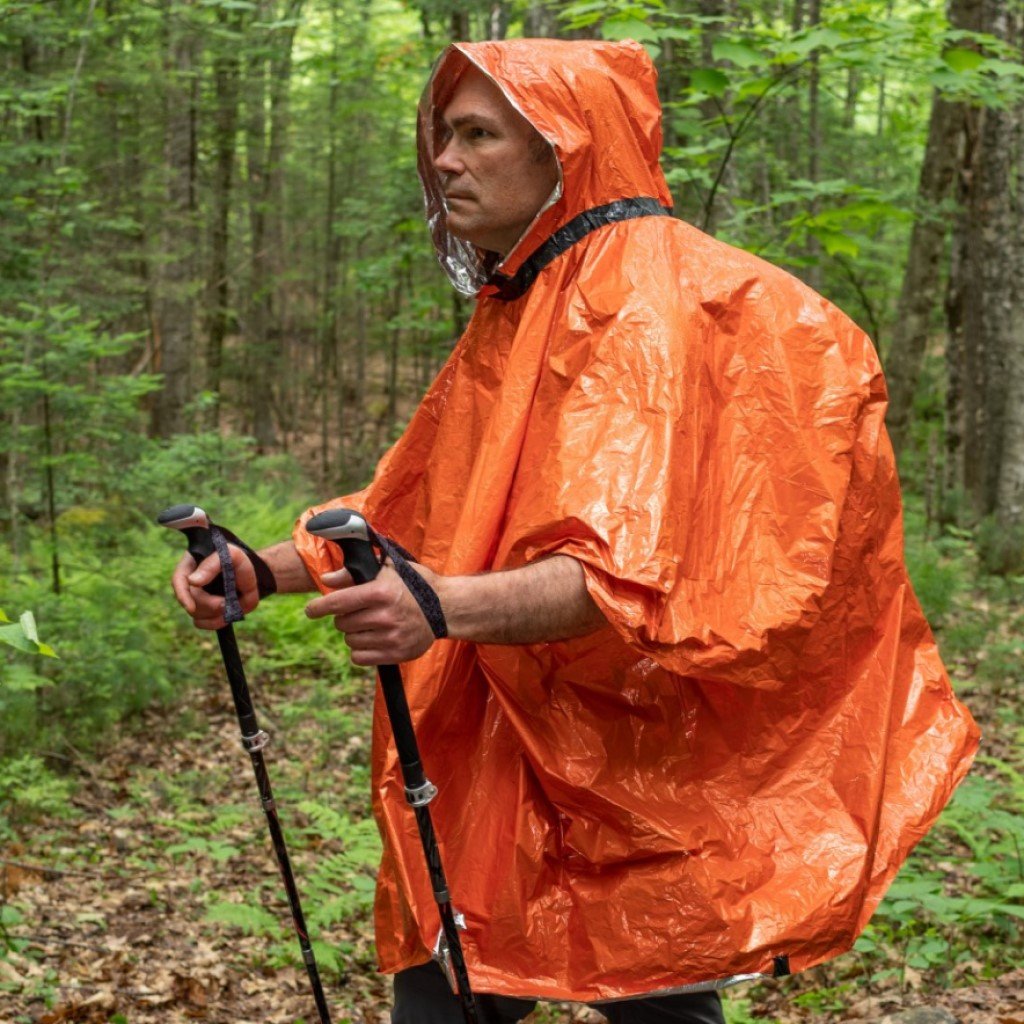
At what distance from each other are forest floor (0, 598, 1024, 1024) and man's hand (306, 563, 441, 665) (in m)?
2.76

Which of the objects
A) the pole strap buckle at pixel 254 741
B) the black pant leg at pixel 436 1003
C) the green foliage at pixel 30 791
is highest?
the pole strap buckle at pixel 254 741

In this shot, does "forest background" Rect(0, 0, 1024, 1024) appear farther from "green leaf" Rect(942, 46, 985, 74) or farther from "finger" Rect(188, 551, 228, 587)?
"finger" Rect(188, 551, 228, 587)

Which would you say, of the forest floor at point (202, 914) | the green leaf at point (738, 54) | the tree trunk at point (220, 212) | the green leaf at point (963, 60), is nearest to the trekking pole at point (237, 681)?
the forest floor at point (202, 914)

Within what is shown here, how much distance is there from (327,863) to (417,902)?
2583 millimetres

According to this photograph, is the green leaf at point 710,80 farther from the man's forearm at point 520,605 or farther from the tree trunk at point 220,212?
the tree trunk at point 220,212

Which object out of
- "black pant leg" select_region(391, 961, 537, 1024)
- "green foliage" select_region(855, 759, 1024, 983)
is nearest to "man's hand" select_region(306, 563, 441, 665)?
"black pant leg" select_region(391, 961, 537, 1024)

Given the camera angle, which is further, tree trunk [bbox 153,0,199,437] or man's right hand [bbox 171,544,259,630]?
tree trunk [bbox 153,0,199,437]

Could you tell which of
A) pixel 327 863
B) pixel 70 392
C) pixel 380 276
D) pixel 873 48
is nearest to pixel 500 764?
pixel 327 863

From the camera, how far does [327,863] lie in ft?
16.3

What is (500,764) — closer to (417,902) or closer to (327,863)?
(417,902)

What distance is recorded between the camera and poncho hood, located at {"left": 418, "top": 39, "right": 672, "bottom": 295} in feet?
8.38

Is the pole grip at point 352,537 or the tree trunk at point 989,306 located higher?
the pole grip at point 352,537

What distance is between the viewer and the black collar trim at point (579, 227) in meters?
2.59

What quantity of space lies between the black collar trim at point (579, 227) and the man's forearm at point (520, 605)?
88 centimetres
